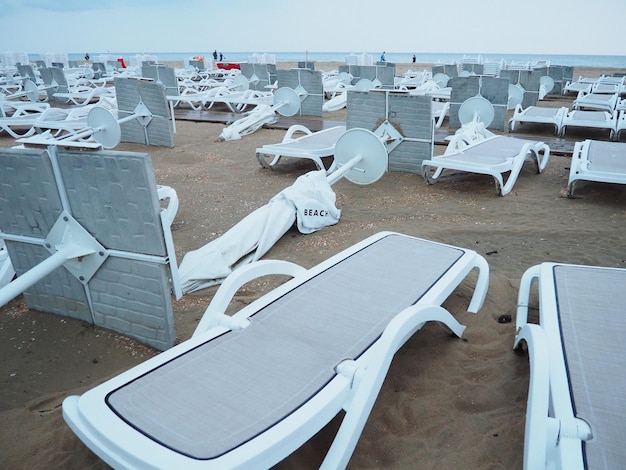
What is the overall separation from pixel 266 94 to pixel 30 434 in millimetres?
9766

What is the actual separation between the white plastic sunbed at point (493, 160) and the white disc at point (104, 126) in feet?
12.5

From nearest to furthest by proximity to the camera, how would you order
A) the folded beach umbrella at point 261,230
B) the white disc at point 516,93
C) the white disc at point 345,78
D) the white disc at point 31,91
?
the folded beach umbrella at point 261,230 → the white disc at point 516,93 → the white disc at point 31,91 → the white disc at point 345,78

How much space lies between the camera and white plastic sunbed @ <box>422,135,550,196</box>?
4.63m

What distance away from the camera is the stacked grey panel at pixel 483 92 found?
7770 mm

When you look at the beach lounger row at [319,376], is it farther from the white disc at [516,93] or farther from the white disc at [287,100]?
the white disc at [516,93]

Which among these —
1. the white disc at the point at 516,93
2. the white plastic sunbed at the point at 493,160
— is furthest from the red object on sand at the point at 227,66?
the white plastic sunbed at the point at 493,160

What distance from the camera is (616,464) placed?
3.92ft

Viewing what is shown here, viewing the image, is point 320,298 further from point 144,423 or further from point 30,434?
point 30,434

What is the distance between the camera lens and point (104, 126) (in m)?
5.80

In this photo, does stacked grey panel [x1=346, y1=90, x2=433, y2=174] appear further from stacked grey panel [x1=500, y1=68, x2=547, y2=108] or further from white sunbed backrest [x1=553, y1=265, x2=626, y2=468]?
stacked grey panel [x1=500, y1=68, x2=547, y2=108]

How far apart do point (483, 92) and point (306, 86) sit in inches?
138

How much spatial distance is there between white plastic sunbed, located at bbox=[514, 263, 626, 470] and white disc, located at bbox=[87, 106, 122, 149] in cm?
523

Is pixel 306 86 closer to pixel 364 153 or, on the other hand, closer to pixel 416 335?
pixel 364 153

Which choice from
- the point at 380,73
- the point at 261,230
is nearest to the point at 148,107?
the point at 261,230
